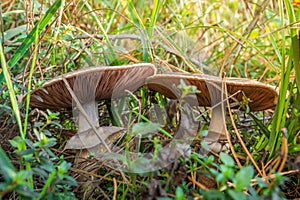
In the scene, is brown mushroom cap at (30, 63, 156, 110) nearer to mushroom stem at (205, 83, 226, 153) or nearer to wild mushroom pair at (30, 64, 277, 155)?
wild mushroom pair at (30, 64, 277, 155)

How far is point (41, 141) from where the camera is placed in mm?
895

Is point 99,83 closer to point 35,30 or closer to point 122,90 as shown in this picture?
point 122,90

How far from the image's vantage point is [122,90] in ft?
4.88

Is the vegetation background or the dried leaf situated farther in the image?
the dried leaf

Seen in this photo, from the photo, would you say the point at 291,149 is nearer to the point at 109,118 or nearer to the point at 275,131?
the point at 275,131

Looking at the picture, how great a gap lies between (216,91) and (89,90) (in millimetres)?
455


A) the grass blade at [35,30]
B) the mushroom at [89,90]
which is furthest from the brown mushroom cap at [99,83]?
the grass blade at [35,30]

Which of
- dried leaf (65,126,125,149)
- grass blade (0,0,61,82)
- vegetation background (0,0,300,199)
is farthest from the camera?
dried leaf (65,126,125,149)

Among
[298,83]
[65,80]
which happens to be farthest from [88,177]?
[298,83]

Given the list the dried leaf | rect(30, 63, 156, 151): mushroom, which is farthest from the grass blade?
the dried leaf

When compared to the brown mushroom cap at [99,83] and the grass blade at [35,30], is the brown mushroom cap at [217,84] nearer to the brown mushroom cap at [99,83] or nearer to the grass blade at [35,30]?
the brown mushroom cap at [99,83]

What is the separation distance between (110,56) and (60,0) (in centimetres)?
58

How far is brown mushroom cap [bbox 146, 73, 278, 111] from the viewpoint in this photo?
1.22 metres

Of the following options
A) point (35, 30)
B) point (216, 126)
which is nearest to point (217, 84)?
point (216, 126)
